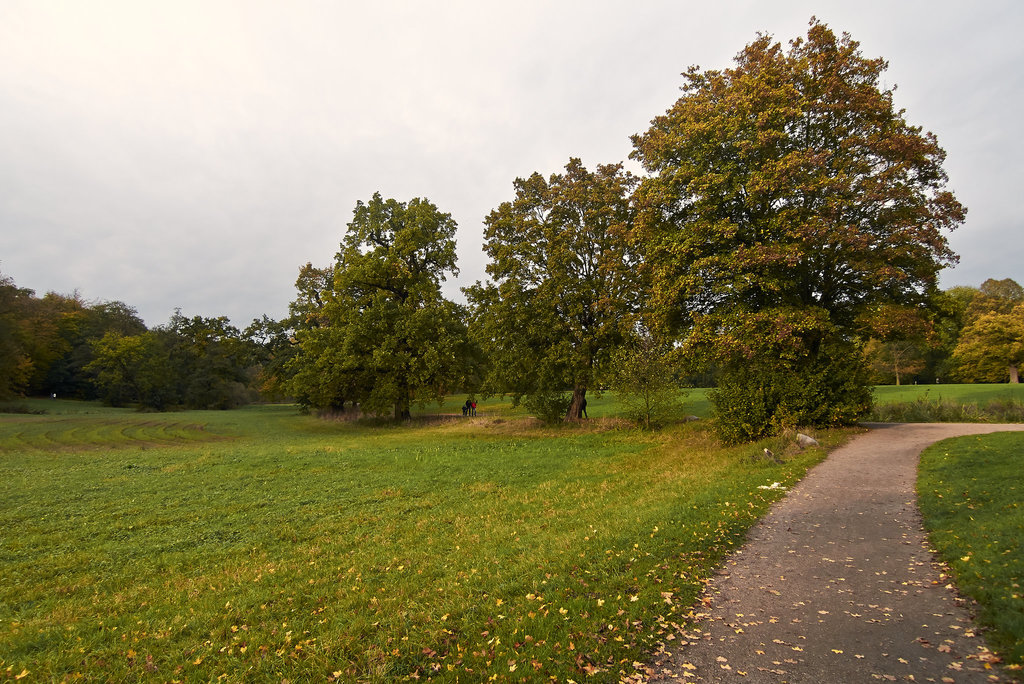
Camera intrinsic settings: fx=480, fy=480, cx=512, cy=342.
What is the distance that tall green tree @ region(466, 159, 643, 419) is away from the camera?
925 inches

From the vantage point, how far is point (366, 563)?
24.5 ft

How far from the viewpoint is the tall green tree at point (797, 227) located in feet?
49.3

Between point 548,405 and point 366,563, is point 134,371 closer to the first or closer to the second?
point 548,405

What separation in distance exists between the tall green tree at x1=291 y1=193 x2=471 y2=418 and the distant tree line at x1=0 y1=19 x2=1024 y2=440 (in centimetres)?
15

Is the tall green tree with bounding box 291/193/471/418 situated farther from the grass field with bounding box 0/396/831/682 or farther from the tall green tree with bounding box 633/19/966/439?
the tall green tree with bounding box 633/19/966/439

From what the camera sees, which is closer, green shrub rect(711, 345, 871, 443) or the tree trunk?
green shrub rect(711, 345, 871, 443)

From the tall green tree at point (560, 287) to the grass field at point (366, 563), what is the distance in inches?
316

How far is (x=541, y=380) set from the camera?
80.1 ft

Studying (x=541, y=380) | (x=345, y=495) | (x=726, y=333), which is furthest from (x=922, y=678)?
(x=541, y=380)

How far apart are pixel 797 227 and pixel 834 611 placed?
43.2 ft

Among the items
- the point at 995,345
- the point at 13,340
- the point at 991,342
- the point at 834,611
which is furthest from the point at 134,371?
A: the point at 995,345

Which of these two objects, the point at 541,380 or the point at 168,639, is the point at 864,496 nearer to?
the point at 168,639

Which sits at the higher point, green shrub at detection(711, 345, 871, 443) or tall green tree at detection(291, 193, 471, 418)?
tall green tree at detection(291, 193, 471, 418)

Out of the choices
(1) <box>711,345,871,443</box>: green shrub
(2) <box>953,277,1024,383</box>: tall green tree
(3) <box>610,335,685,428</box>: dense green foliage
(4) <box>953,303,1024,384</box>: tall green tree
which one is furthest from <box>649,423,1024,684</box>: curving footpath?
(2) <box>953,277,1024,383</box>: tall green tree
